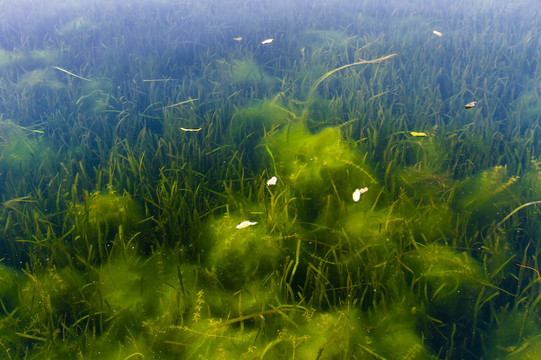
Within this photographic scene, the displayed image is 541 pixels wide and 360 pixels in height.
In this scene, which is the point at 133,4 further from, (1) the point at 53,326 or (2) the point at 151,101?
(1) the point at 53,326

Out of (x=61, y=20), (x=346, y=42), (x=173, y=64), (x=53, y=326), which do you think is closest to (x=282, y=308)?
(x=53, y=326)

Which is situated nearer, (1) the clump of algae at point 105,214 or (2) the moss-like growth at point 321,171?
(1) the clump of algae at point 105,214

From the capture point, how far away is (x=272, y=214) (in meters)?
1.35

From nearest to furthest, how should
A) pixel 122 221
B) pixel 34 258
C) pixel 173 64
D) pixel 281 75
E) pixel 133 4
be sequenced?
1. pixel 34 258
2. pixel 122 221
3. pixel 281 75
4. pixel 173 64
5. pixel 133 4

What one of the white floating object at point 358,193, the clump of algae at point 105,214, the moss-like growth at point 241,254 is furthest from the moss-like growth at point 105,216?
the white floating object at point 358,193

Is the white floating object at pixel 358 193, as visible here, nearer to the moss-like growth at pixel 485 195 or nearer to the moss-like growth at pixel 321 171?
the moss-like growth at pixel 321 171

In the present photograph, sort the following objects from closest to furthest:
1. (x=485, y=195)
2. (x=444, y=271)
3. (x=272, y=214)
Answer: (x=444, y=271) → (x=272, y=214) → (x=485, y=195)

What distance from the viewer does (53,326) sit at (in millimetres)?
1072

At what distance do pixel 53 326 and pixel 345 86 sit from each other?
2158mm

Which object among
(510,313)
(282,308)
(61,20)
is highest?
(61,20)

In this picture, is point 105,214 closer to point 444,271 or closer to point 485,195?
point 444,271

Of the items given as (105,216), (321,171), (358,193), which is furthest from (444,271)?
(105,216)

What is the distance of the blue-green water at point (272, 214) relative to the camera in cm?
109

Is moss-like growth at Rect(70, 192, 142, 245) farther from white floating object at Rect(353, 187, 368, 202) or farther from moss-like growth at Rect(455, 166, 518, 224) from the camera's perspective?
moss-like growth at Rect(455, 166, 518, 224)
